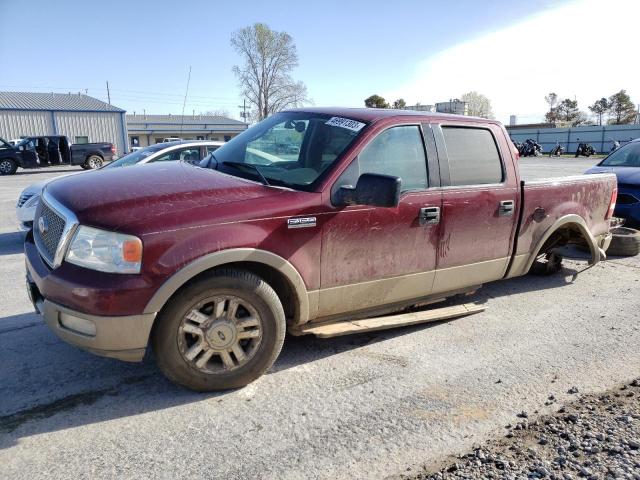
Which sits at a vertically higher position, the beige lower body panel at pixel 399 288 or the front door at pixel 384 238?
the front door at pixel 384 238

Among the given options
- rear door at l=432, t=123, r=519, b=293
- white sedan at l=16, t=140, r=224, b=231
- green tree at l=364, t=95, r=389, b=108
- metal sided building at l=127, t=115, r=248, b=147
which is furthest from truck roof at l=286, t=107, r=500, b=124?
metal sided building at l=127, t=115, r=248, b=147

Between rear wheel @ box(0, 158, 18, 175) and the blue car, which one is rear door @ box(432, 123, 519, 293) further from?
rear wheel @ box(0, 158, 18, 175)

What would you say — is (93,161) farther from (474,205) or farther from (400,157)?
(474,205)

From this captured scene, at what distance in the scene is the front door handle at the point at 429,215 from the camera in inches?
155

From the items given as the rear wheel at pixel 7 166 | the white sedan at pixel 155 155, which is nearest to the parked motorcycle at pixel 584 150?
the rear wheel at pixel 7 166

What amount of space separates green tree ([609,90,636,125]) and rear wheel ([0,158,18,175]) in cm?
7829

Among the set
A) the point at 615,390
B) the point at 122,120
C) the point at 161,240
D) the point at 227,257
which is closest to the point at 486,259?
the point at 615,390

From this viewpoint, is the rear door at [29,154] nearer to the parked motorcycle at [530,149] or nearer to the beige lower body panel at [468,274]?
the beige lower body panel at [468,274]

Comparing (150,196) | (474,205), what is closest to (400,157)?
(474,205)

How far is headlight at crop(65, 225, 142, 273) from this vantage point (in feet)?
9.34

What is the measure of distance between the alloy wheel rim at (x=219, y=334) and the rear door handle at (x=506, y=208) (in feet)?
8.13

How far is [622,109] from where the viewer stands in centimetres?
7469

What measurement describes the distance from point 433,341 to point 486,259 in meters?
0.93

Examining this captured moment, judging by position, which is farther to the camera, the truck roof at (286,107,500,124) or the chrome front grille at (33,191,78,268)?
the truck roof at (286,107,500,124)
